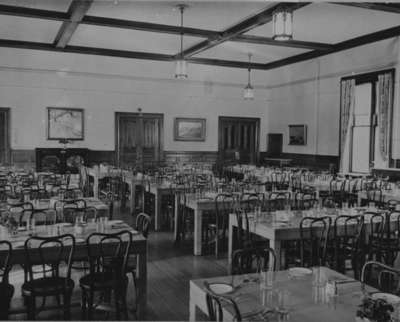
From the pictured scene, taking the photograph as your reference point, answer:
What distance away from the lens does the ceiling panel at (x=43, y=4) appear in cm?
893

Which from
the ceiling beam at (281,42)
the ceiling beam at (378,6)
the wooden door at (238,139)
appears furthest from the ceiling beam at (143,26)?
the wooden door at (238,139)

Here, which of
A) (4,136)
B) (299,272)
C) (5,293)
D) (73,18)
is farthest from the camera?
(4,136)

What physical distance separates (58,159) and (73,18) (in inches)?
235

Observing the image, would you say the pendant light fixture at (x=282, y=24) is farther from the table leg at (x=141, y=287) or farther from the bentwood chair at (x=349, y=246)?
the table leg at (x=141, y=287)

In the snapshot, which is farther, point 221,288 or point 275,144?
point 275,144

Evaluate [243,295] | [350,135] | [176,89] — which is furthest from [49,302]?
[176,89]

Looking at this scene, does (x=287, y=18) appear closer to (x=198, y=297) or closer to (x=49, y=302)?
(x=198, y=297)

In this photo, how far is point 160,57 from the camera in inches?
569

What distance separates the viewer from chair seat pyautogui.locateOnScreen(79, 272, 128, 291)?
3803 mm

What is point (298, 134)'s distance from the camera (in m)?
15.2

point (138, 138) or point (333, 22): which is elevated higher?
point (333, 22)

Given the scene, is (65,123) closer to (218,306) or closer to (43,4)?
(43,4)

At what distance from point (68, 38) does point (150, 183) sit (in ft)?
17.7

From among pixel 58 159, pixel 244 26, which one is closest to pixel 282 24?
pixel 244 26
